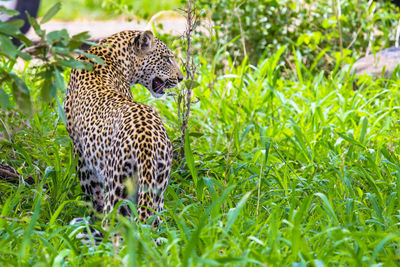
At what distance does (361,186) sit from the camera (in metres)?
4.29

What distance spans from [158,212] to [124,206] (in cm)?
20

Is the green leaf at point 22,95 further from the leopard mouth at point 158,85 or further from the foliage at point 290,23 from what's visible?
the foliage at point 290,23

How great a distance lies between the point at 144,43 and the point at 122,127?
141 cm

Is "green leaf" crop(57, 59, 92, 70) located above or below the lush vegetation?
above

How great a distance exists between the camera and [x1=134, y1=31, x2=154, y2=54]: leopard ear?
14.7 ft

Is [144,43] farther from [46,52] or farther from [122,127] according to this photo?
[46,52]

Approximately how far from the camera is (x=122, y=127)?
3.28 metres

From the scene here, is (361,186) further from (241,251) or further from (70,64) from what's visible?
(70,64)

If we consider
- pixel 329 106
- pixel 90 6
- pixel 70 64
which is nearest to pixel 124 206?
pixel 70 64

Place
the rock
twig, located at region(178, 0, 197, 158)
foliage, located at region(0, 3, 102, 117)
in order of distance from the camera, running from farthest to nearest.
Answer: the rock
twig, located at region(178, 0, 197, 158)
foliage, located at region(0, 3, 102, 117)

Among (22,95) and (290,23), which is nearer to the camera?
(22,95)

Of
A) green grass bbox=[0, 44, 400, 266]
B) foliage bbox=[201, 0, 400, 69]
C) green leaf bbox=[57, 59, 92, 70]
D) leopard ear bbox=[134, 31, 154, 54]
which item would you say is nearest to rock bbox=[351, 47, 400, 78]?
green grass bbox=[0, 44, 400, 266]

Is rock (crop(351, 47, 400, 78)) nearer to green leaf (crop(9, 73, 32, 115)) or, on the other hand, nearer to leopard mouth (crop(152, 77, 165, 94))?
leopard mouth (crop(152, 77, 165, 94))

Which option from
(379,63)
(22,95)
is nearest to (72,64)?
(22,95)
